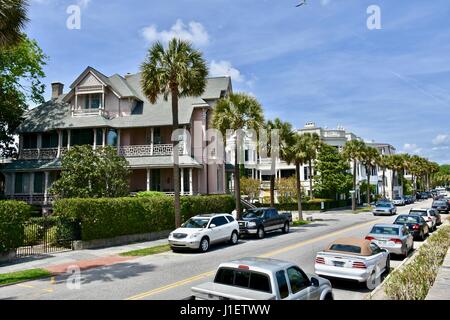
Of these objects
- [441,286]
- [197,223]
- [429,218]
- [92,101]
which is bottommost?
[441,286]

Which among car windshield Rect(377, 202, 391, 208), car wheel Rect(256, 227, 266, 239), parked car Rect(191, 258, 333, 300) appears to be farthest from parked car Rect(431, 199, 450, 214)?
parked car Rect(191, 258, 333, 300)

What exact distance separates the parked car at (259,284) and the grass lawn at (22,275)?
9.14 meters

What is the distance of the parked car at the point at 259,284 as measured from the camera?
6.68 metres

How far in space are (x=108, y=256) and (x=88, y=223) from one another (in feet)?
9.80

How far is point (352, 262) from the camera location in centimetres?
1105

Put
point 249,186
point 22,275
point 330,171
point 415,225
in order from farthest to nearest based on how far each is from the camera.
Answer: point 330,171
point 249,186
point 415,225
point 22,275

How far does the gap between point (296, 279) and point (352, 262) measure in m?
4.32

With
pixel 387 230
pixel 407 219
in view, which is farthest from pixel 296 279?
pixel 407 219

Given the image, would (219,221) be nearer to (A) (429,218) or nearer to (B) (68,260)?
(B) (68,260)

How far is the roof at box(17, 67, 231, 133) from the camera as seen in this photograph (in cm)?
3375

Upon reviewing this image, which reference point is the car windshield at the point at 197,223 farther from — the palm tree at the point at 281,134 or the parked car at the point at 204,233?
the palm tree at the point at 281,134

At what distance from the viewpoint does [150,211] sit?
2386 centimetres

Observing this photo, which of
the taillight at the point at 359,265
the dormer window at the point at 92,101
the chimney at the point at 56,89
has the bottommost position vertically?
the taillight at the point at 359,265

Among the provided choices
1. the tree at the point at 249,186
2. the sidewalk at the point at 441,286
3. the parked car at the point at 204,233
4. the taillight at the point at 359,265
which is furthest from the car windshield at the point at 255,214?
the tree at the point at 249,186
